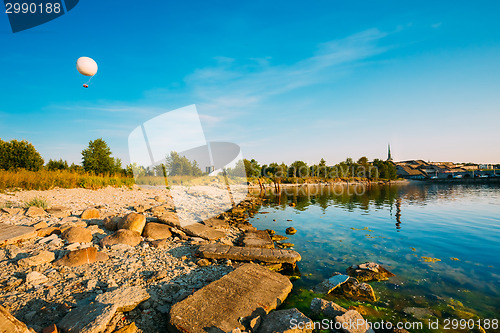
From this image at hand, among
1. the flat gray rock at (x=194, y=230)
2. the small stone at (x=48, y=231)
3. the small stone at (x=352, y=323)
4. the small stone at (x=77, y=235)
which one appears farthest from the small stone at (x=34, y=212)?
the small stone at (x=352, y=323)

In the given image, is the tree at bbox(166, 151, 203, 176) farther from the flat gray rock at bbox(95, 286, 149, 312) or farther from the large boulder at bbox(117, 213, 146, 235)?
the flat gray rock at bbox(95, 286, 149, 312)

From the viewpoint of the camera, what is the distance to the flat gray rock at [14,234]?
548 centimetres

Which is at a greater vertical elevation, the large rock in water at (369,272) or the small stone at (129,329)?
the small stone at (129,329)

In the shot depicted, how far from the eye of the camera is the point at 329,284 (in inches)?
213

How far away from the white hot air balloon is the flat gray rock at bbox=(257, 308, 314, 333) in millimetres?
8210

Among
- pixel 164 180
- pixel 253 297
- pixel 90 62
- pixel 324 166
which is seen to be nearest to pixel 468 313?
pixel 253 297

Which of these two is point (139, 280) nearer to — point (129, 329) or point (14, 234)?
point (129, 329)

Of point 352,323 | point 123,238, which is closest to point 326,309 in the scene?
point 352,323

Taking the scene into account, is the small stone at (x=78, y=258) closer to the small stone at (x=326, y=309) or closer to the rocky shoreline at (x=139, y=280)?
the rocky shoreline at (x=139, y=280)

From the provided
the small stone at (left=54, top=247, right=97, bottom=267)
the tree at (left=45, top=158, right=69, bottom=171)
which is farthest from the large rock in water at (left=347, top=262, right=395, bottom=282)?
the tree at (left=45, top=158, right=69, bottom=171)

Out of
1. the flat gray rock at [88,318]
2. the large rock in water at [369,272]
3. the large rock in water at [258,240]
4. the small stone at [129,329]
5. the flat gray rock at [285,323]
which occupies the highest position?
the flat gray rock at [88,318]

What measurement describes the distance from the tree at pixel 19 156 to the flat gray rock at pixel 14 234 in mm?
18075

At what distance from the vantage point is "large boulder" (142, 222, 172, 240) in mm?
7247

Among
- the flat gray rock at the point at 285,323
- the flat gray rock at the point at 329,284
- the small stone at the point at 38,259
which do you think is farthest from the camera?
the flat gray rock at the point at 329,284
